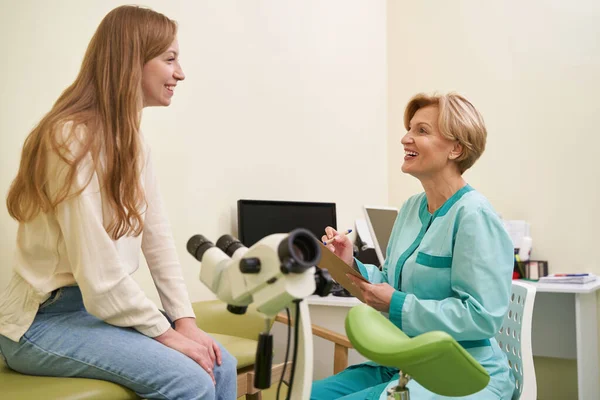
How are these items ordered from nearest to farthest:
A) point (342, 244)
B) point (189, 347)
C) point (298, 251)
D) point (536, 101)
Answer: point (298, 251) < point (189, 347) < point (342, 244) < point (536, 101)

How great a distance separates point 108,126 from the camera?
153 centimetres

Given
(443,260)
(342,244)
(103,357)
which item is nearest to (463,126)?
(443,260)

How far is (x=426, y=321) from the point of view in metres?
1.48

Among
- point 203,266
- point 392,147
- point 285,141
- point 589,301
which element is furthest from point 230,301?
point 392,147

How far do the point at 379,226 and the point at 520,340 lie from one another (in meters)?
1.54

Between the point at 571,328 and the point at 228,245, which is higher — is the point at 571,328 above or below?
below

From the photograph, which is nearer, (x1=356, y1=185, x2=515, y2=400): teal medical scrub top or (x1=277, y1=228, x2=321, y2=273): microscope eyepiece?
(x1=277, y1=228, x2=321, y2=273): microscope eyepiece

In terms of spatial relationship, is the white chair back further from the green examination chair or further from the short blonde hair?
the green examination chair

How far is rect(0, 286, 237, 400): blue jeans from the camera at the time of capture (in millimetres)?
1385

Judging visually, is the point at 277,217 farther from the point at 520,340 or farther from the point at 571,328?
the point at 571,328

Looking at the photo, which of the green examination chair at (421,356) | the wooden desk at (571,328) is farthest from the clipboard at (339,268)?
the wooden desk at (571,328)

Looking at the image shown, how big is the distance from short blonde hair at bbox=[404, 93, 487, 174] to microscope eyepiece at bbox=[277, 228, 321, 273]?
953mm

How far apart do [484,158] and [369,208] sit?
1100 mm

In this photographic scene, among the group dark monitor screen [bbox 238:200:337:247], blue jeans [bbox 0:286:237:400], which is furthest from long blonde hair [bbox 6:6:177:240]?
dark monitor screen [bbox 238:200:337:247]
